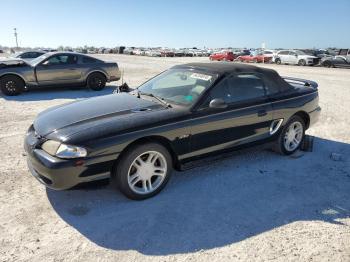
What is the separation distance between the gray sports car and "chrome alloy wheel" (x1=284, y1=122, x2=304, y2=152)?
25.5 ft

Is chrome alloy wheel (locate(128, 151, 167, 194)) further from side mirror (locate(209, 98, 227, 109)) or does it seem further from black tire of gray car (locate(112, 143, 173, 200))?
side mirror (locate(209, 98, 227, 109))

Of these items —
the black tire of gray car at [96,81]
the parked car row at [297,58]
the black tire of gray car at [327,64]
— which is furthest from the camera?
the black tire of gray car at [327,64]

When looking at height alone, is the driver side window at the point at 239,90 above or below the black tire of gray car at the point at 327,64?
above

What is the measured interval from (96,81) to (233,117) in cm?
795

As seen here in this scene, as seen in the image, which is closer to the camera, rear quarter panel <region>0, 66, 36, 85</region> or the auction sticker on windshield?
the auction sticker on windshield

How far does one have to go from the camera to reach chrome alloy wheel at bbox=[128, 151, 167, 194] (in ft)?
12.8

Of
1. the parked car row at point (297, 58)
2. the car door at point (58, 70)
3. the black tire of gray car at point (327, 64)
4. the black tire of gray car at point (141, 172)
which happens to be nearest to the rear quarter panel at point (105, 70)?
the car door at point (58, 70)

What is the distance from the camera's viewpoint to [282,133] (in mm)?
5363

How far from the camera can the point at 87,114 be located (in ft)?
13.6

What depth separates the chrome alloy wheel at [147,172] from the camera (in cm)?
389

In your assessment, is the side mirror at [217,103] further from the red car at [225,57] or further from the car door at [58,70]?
the red car at [225,57]

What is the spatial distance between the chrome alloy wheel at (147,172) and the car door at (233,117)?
0.45 meters

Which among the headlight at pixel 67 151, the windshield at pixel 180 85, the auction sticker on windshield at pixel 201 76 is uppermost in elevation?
the auction sticker on windshield at pixel 201 76

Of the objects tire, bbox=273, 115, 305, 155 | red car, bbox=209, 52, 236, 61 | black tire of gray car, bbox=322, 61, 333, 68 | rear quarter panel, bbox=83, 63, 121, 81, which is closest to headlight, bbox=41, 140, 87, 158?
tire, bbox=273, 115, 305, 155
